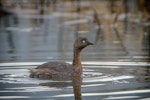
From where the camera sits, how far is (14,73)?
38.8 feet

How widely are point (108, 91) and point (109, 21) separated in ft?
42.7

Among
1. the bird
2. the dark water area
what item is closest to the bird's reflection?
the dark water area

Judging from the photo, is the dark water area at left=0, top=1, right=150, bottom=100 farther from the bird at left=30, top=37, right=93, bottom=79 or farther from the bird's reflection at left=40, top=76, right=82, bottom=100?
the bird at left=30, top=37, right=93, bottom=79

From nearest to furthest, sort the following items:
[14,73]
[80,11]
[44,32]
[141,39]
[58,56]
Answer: [14,73]
[58,56]
[141,39]
[44,32]
[80,11]

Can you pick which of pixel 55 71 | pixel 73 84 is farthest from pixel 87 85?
pixel 55 71

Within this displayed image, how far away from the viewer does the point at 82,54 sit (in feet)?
48.8

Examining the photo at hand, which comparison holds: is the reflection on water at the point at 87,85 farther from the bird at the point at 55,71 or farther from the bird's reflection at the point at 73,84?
the bird at the point at 55,71

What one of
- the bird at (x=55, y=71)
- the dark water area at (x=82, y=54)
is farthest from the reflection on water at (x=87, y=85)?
the bird at (x=55, y=71)

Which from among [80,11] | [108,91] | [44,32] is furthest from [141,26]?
[108,91]

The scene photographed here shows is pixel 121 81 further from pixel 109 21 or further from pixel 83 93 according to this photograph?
pixel 109 21

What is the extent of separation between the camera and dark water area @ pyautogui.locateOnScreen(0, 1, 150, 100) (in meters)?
9.99

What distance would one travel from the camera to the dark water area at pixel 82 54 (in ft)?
32.8

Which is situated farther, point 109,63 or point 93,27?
point 93,27

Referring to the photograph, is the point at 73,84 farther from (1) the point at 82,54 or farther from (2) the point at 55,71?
(1) the point at 82,54
